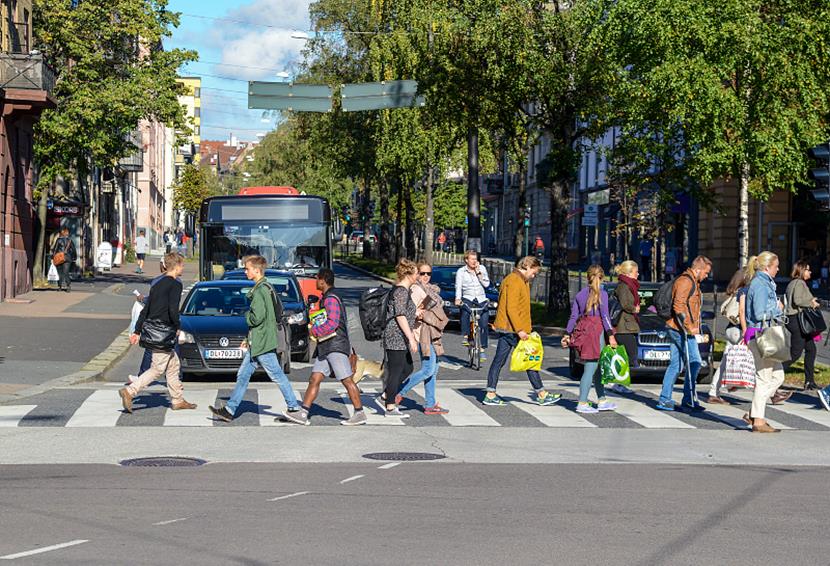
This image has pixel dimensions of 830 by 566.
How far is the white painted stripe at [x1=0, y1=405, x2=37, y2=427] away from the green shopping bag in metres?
6.32

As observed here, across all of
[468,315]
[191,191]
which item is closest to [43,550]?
[468,315]

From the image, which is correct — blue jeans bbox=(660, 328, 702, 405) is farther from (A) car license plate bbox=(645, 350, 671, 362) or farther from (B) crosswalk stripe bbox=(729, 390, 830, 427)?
(A) car license plate bbox=(645, 350, 671, 362)

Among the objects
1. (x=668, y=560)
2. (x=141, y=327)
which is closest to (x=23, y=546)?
(x=668, y=560)

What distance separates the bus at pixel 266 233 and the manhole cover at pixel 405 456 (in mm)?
16753

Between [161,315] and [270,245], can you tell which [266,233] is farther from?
[161,315]

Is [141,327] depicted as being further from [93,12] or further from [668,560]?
[93,12]

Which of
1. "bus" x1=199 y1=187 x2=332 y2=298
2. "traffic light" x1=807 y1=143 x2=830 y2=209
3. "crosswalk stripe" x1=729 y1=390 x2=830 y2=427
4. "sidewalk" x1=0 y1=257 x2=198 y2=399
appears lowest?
"sidewalk" x1=0 y1=257 x2=198 y2=399

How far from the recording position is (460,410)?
16.3 meters

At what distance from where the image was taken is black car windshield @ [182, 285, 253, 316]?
20.7 meters

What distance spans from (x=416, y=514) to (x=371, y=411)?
23.2 feet

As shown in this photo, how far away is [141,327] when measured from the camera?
15273 millimetres

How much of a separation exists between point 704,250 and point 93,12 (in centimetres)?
2540

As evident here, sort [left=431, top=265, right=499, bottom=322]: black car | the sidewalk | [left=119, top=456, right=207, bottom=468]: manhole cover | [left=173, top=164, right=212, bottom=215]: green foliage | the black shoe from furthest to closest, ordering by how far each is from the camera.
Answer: [left=173, top=164, right=212, bottom=215]: green foliage → [left=431, top=265, right=499, bottom=322]: black car → the sidewalk → the black shoe → [left=119, top=456, right=207, bottom=468]: manhole cover

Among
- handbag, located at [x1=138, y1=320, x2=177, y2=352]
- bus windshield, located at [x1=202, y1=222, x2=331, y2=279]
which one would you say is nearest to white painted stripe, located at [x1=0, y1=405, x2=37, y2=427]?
handbag, located at [x1=138, y1=320, x2=177, y2=352]
